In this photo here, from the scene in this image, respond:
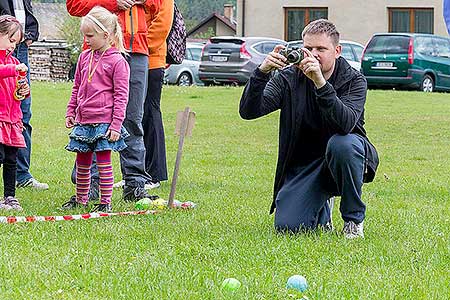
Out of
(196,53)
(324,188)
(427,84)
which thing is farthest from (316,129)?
(196,53)

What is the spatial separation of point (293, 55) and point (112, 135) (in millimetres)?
1810

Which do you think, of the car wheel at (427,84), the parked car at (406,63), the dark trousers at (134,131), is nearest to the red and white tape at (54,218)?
the dark trousers at (134,131)

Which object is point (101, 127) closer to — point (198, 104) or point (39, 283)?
point (39, 283)

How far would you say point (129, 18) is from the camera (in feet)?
25.6

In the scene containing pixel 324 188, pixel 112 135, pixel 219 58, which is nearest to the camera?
pixel 324 188

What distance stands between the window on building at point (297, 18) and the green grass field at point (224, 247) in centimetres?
3061

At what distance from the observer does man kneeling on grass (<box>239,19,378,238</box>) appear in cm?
596

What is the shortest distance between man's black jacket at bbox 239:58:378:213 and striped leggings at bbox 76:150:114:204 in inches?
57.0

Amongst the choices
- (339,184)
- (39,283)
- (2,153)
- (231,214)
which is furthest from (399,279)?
(2,153)

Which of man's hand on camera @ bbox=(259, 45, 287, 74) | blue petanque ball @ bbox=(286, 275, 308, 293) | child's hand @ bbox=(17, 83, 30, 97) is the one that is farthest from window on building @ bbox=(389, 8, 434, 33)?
blue petanque ball @ bbox=(286, 275, 308, 293)

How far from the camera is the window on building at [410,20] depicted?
38.6 meters

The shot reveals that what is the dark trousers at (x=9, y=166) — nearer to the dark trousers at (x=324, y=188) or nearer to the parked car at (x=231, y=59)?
the dark trousers at (x=324, y=188)

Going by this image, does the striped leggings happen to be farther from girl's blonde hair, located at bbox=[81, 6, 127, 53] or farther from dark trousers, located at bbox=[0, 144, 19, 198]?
girl's blonde hair, located at bbox=[81, 6, 127, 53]

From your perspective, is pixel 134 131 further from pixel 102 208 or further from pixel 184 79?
pixel 184 79
